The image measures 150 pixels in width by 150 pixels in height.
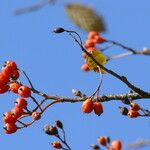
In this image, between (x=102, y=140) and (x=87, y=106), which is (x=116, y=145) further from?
(x=87, y=106)

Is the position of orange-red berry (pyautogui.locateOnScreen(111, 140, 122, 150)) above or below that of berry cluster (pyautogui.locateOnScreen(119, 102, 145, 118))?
below

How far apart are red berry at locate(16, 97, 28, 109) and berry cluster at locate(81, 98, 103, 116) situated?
1.22ft

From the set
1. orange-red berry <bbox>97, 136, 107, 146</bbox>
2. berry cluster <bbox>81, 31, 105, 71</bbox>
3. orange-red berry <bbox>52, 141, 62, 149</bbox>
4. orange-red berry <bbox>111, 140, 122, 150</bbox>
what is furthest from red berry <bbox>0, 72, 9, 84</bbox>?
berry cluster <bbox>81, 31, 105, 71</bbox>

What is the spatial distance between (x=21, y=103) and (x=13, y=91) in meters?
0.09

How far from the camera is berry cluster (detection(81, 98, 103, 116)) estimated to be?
3266 mm

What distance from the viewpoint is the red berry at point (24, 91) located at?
3.33m

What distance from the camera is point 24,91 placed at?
11.0ft

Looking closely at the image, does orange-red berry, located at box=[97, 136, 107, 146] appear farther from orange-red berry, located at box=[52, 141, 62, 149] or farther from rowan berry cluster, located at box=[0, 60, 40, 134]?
rowan berry cluster, located at box=[0, 60, 40, 134]

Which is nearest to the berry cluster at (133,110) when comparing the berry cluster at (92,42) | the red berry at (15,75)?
the red berry at (15,75)

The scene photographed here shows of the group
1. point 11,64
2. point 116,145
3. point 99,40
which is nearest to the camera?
point 116,145

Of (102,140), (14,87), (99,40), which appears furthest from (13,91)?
(99,40)

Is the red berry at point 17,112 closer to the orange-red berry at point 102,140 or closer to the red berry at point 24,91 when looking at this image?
the red berry at point 24,91

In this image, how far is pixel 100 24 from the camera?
7.41 meters

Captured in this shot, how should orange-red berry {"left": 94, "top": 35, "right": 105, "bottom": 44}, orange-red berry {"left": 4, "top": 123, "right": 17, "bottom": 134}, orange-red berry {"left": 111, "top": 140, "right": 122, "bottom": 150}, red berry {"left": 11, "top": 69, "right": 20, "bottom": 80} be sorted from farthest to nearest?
orange-red berry {"left": 94, "top": 35, "right": 105, "bottom": 44}
red berry {"left": 11, "top": 69, "right": 20, "bottom": 80}
orange-red berry {"left": 4, "top": 123, "right": 17, "bottom": 134}
orange-red berry {"left": 111, "top": 140, "right": 122, "bottom": 150}
